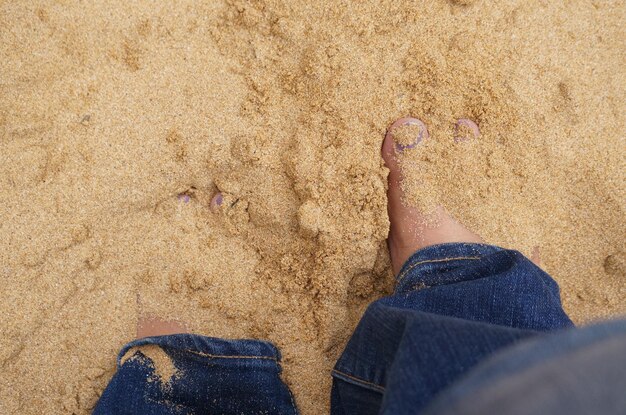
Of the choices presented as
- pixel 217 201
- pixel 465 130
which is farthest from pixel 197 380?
pixel 465 130

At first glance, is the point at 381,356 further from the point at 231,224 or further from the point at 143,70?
the point at 143,70

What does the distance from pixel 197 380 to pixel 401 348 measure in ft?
1.96

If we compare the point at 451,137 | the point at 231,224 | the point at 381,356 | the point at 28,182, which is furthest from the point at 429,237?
the point at 28,182

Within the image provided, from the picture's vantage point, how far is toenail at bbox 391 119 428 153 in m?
1.31

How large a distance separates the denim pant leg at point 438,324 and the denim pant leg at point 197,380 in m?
0.19

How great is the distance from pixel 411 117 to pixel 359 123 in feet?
0.49

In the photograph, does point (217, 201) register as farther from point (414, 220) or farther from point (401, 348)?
point (401, 348)

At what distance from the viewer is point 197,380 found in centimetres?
120

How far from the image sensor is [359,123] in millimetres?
1329

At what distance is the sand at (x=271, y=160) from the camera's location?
4.29ft

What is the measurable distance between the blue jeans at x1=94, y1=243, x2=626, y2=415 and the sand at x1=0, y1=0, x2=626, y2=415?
0.11 m

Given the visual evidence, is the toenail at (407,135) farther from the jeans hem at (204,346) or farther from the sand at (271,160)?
the jeans hem at (204,346)

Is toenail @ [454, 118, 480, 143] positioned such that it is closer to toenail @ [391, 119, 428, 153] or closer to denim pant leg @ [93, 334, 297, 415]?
toenail @ [391, 119, 428, 153]

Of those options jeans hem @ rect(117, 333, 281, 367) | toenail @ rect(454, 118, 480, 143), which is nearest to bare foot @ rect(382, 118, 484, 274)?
toenail @ rect(454, 118, 480, 143)
